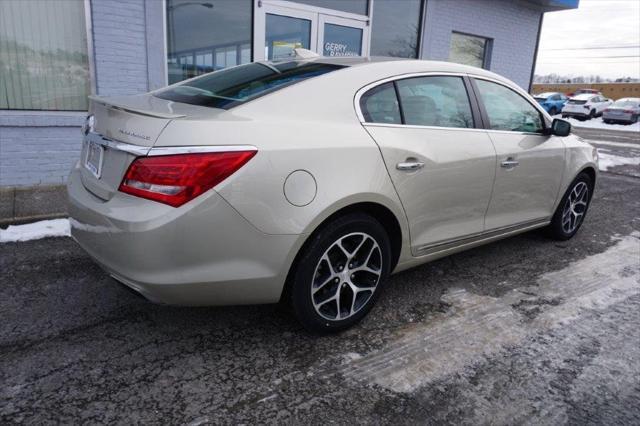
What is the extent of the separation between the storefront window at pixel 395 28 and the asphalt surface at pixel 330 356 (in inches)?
243

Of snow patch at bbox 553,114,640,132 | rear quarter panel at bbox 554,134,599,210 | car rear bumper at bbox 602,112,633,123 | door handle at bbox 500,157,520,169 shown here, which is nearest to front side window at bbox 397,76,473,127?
door handle at bbox 500,157,520,169

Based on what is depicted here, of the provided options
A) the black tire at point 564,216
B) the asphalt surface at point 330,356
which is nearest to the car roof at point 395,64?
the asphalt surface at point 330,356

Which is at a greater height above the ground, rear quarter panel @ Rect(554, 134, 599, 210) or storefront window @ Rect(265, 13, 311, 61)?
storefront window @ Rect(265, 13, 311, 61)

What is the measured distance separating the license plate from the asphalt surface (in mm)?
926

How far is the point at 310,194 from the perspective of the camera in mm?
2400

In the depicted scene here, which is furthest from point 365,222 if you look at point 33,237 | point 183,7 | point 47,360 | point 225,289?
point 183,7

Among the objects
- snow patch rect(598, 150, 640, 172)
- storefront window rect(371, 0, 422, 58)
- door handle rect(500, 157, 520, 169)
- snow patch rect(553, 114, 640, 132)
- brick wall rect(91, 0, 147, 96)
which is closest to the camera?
door handle rect(500, 157, 520, 169)

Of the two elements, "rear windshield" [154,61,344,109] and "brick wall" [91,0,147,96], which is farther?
"brick wall" [91,0,147,96]

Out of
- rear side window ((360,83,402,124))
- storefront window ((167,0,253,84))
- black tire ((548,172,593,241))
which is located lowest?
black tire ((548,172,593,241))

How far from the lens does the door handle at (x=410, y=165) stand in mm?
2812

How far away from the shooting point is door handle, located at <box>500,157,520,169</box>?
3.53 metres

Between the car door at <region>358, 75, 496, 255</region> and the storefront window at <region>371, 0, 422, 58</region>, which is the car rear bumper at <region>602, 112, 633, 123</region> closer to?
the storefront window at <region>371, 0, 422, 58</region>

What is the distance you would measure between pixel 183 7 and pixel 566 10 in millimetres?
9309

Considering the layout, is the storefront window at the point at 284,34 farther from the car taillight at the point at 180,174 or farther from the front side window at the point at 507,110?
the car taillight at the point at 180,174
